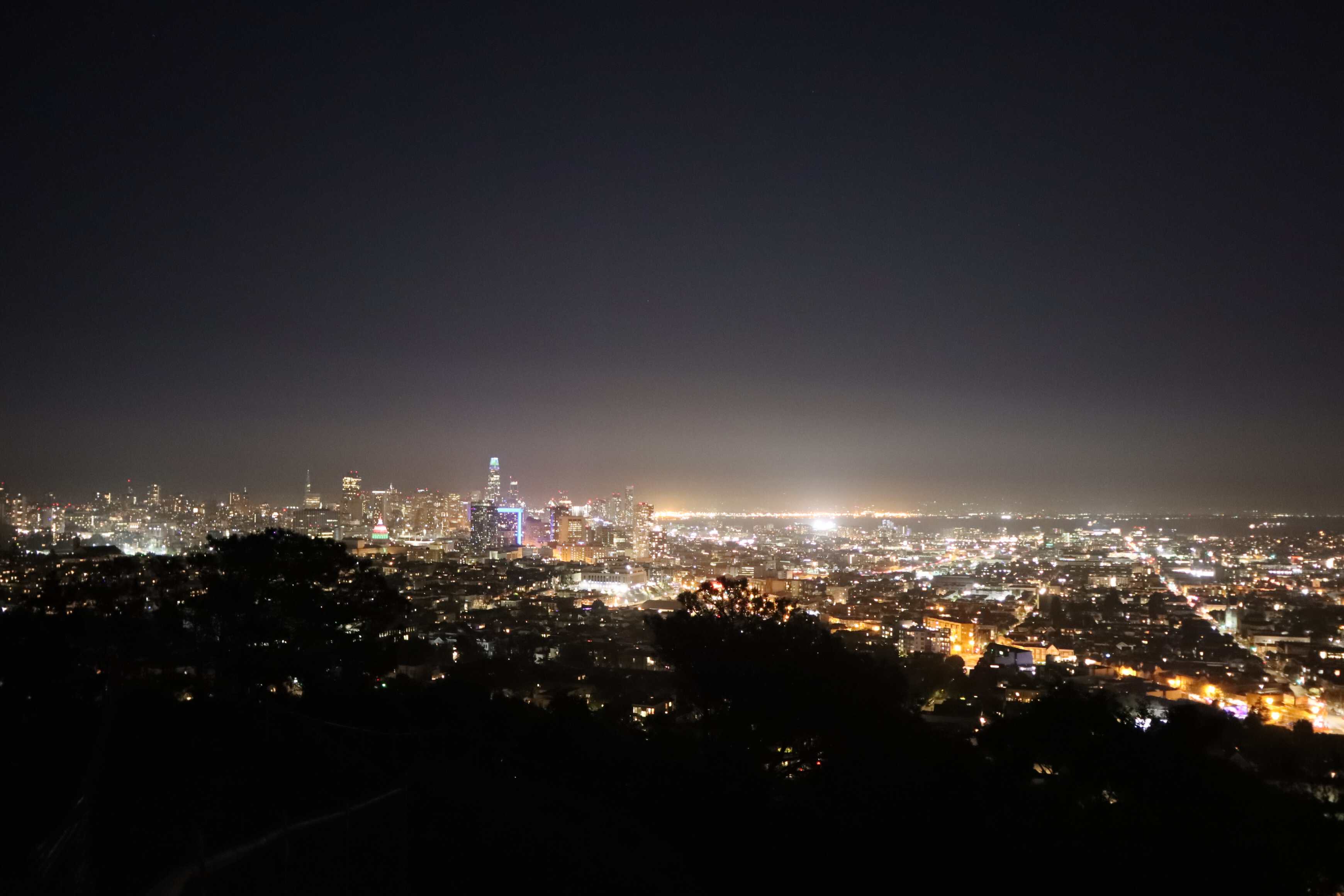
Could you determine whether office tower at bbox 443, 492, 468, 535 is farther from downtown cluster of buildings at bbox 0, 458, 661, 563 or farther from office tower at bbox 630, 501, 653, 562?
office tower at bbox 630, 501, 653, 562

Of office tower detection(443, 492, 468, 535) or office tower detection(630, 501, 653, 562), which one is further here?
office tower detection(443, 492, 468, 535)

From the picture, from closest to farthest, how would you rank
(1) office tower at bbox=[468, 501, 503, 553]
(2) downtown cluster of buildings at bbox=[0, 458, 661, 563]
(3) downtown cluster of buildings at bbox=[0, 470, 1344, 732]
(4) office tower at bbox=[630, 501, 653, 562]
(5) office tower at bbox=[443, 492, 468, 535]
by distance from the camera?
(3) downtown cluster of buildings at bbox=[0, 470, 1344, 732]
(2) downtown cluster of buildings at bbox=[0, 458, 661, 563]
(1) office tower at bbox=[468, 501, 503, 553]
(4) office tower at bbox=[630, 501, 653, 562]
(5) office tower at bbox=[443, 492, 468, 535]

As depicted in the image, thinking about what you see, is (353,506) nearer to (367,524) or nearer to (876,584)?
(367,524)

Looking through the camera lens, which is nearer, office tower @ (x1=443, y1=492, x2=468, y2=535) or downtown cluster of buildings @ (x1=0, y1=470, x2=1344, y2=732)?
downtown cluster of buildings @ (x1=0, y1=470, x2=1344, y2=732)

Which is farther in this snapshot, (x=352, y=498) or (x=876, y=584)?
(x=352, y=498)

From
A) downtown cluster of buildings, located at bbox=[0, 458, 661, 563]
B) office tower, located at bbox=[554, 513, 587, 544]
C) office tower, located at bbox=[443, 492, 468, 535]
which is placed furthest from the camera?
office tower, located at bbox=[443, 492, 468, 535]

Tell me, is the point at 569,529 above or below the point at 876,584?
above

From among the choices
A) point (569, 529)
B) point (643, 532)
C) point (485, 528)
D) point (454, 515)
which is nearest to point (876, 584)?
point (643, 532)

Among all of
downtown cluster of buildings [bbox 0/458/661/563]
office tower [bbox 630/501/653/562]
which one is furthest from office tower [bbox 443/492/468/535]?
office tower [bbox 630/501/653/562]

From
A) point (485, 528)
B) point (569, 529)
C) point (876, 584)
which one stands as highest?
point (485, 528)

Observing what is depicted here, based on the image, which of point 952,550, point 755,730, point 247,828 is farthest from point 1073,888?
point 952,550

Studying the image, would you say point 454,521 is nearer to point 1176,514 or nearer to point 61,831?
point 61,831
